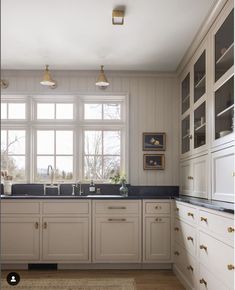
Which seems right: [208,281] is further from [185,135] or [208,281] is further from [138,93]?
[138,93]

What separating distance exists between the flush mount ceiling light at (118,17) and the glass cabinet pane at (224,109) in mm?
1043

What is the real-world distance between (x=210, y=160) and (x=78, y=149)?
6.91ft

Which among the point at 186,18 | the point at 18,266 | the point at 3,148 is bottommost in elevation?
the point at 18,266

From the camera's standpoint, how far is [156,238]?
13.1ft

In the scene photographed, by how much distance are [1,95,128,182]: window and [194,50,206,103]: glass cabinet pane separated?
1.24 m

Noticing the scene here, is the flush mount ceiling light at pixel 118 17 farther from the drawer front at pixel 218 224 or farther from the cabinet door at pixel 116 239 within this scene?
the cabinet door at pixel 116 239

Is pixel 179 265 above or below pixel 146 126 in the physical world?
below

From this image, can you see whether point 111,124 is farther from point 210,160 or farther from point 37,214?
point 210,160

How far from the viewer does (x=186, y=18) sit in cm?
312

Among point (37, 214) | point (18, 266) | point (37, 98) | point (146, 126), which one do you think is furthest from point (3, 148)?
point (146, 126)

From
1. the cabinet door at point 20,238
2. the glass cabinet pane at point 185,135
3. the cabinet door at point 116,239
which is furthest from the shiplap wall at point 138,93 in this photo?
the cabinet door at point 20,238

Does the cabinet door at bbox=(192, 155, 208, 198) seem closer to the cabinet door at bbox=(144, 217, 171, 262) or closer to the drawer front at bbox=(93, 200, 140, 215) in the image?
the cabinet door at bbox=(144, 217, 171, 262)

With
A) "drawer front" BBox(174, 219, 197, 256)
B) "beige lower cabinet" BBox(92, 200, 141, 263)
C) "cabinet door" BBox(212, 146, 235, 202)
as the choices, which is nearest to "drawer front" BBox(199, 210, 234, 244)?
"cabinet door" BBox(212, 146, 235, 202)

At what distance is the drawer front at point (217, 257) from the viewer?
1932 millimetres
